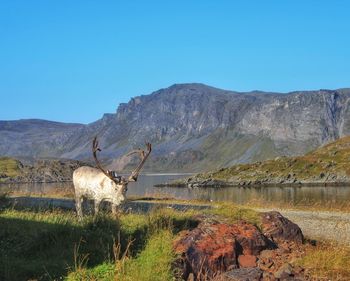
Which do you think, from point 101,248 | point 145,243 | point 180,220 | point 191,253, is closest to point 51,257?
point 101,248

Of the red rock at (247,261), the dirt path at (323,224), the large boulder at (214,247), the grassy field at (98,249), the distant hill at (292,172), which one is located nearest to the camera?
the grassy field at (98,249)

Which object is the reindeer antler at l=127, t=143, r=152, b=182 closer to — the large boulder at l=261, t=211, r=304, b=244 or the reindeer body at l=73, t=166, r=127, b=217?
the reindeer body at l=73, t=166, r=127, b=217

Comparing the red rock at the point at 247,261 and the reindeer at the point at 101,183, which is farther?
the reindeer at the point at 101,183

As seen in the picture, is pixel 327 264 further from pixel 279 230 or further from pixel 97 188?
pixel 97 188

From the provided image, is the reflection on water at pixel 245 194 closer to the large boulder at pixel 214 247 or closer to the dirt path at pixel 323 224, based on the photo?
the dirt path at pixel 323 224

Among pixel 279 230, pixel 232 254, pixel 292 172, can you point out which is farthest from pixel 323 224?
pixel 292 172

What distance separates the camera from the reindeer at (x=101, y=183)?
2036 cm

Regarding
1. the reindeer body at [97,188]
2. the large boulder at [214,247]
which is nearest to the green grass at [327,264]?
the large boulder at [214,247]

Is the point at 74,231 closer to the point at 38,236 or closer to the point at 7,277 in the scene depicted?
the point at 38,236

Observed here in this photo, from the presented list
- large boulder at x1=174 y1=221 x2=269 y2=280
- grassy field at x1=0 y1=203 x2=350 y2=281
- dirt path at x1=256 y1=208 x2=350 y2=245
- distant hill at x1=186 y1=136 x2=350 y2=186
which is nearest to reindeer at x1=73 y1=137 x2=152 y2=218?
grassy field at x1=0 y1=203 x2=350 y2=281

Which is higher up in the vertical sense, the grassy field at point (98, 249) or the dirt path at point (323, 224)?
the grassy field at point (98, 249)

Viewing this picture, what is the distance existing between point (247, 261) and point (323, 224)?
12007mm

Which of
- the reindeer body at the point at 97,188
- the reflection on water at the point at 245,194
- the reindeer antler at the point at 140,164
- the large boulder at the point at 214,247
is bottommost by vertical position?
→ the reflection on water at the point at 245,194

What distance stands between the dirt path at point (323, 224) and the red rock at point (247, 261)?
19.4ft
